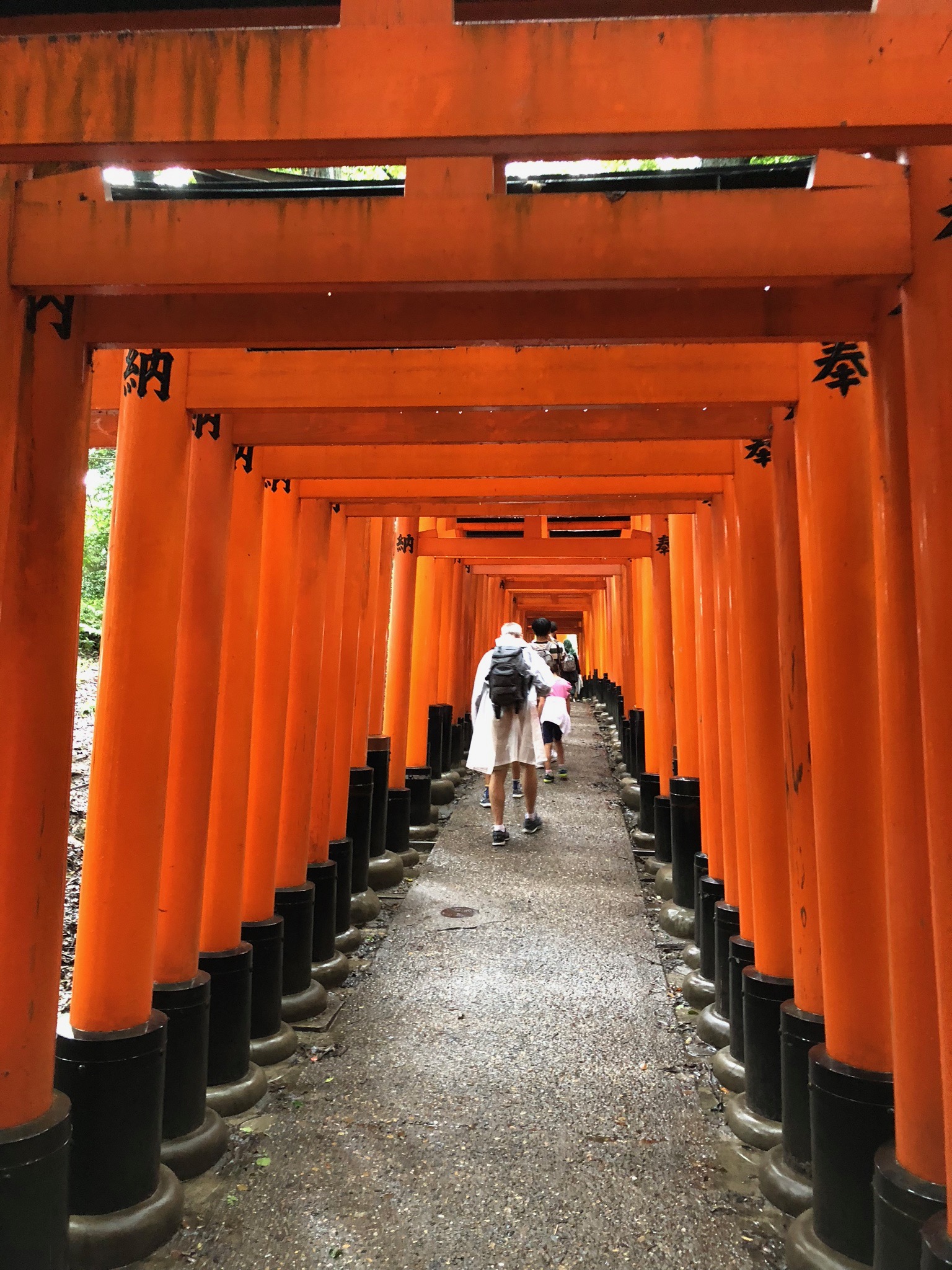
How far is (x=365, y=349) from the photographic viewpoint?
2971mm

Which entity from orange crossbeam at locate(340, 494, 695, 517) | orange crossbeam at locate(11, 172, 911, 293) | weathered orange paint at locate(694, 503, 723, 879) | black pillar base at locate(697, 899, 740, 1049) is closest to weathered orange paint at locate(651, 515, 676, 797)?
orange crossbeam at locate(340, 494, 695, 517)

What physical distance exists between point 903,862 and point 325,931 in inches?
138

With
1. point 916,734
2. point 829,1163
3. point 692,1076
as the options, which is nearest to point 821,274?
point 916,734

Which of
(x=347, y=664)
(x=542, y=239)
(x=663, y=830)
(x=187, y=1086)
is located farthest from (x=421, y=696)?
(x=542, y=239)

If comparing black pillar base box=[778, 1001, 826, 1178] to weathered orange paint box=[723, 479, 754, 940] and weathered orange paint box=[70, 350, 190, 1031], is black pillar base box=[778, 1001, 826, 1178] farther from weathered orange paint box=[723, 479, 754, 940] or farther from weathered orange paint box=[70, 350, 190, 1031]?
weathered orange paint box=[70, 350, 190, 1031]

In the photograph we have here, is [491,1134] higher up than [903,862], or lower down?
lower down

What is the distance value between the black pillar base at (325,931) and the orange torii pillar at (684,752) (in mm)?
2195

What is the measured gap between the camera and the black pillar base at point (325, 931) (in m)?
4.66

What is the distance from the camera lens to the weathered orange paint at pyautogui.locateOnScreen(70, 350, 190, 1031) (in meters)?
2.68

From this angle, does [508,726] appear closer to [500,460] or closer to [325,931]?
[325,931]

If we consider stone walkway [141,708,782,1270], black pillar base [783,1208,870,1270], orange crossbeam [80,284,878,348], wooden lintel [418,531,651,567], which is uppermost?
wooden lintel [418,531,651,567]

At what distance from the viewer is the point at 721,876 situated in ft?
14.6

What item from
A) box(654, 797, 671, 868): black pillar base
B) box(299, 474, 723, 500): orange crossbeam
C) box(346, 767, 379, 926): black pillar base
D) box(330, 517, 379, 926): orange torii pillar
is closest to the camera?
box(299, 474, 723, 500): orange crossbeam

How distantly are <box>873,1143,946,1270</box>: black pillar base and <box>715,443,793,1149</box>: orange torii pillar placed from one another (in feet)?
3.14
